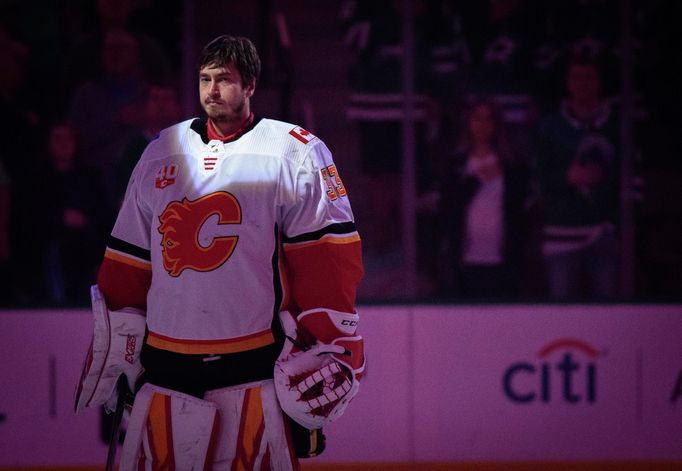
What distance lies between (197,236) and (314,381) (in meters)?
0.42

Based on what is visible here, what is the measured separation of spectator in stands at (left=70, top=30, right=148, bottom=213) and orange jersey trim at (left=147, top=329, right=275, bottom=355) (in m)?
3.19

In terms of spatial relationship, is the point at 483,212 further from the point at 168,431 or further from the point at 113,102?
the point at 168,431

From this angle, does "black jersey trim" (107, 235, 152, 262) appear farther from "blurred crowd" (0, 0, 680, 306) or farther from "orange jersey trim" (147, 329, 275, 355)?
"blurred crowd" (0, 0, 680, 306)

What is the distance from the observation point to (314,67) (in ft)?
18.7

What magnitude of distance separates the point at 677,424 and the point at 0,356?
2.87 metres

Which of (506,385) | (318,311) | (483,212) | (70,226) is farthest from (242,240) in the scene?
(483,212)

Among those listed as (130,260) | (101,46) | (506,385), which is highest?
(101,46)

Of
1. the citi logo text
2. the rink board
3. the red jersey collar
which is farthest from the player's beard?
the citi logo text

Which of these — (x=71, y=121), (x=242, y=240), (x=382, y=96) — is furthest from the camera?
(x=382, y=96)

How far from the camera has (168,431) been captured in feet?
7.98

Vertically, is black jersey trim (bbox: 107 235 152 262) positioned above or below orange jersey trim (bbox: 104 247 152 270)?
above

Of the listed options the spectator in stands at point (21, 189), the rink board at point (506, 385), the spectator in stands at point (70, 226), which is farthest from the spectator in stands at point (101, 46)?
the rink board at point (506, 385)

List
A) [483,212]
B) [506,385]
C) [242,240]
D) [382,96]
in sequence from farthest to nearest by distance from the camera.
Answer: [382,96] → [483,212] → [506,385] → [242,240]

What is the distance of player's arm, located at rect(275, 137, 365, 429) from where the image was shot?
2.40 m
